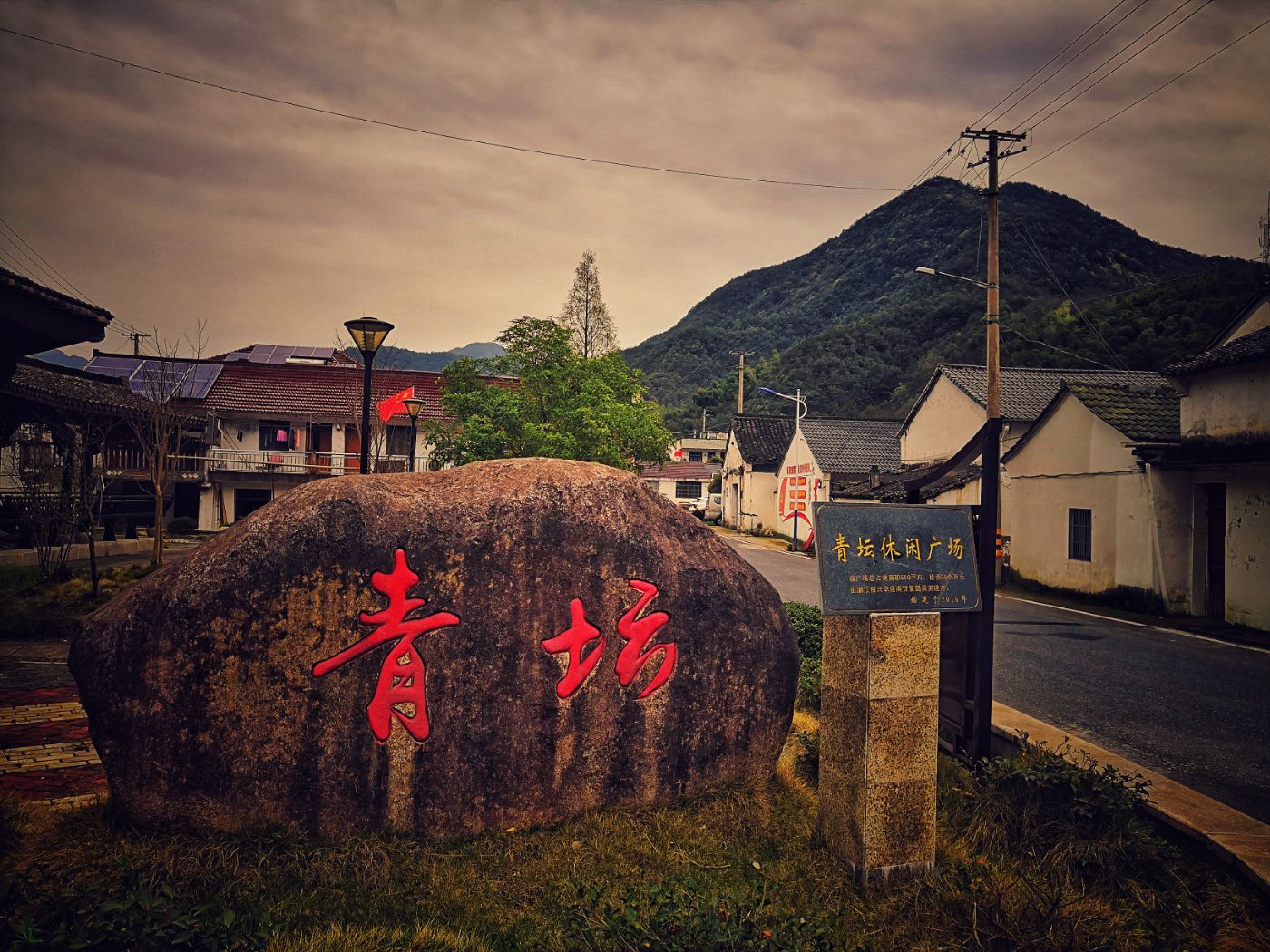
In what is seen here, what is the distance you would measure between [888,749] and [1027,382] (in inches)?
940

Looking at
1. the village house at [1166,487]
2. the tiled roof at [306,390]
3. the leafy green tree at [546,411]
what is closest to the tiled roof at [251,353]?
the tiled roof at [306,390]

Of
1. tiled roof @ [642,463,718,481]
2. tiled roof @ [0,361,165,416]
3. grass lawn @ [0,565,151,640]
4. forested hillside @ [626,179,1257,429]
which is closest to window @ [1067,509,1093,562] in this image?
forested hillside @ [626,179,1257,429]

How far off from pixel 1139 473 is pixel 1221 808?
1297 centimetres

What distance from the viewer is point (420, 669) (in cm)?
502

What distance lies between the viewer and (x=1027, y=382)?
2512 cm

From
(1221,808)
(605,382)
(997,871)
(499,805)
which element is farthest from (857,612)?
(605,382)

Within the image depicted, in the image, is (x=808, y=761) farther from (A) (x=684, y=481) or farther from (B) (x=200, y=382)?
(A) (x=684, y=481)

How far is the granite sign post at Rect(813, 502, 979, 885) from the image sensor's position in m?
4.82

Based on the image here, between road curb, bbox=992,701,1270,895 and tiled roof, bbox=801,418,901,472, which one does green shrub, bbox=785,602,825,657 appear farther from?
tiled roof, bbox=801,418,901,472

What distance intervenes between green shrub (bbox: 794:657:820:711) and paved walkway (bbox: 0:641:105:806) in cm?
639

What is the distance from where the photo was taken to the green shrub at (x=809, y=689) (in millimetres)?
8188

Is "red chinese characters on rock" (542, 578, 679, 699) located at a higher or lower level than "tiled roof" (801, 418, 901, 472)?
lower

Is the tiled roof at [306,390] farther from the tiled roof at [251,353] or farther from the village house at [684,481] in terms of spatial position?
the village house at [684,481]

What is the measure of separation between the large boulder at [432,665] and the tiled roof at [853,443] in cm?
2893
